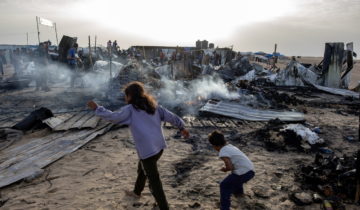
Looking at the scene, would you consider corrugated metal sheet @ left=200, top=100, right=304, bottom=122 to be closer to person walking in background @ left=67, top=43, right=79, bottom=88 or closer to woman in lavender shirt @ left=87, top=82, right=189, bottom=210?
woman in lavender shirt @ left=87, top=82, right=189, bottom=210

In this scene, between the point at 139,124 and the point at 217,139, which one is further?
the point at 217,139

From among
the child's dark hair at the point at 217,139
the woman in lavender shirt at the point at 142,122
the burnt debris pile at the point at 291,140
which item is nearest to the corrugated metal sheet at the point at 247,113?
the burnt debris pile at the point at 291,140

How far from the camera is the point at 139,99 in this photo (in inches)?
127

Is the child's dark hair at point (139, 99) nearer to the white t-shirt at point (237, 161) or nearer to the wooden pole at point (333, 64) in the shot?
the white t-shirt at point (237, 161)

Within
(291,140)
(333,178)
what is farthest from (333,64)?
(333,178)

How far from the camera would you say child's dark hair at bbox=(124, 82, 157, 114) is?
322cm

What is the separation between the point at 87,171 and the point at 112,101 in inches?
259

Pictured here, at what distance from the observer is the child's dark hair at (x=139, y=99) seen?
3225mm

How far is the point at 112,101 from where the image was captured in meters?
11.4

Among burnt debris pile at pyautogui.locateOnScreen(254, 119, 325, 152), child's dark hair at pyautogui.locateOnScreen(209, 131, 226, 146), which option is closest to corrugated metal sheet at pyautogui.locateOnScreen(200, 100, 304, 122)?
burnt debris pile at pyautogui.locateOnScreen(254, 119, 325, 152)

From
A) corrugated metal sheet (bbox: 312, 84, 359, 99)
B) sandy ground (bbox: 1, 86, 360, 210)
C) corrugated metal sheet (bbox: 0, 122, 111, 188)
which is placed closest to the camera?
sandy ground (bbox: 1, 86, 360, 210)

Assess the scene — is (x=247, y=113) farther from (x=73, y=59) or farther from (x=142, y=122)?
(x=73, y=59)

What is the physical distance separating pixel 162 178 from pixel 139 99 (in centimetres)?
216

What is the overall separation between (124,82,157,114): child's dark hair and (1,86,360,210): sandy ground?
160cm
